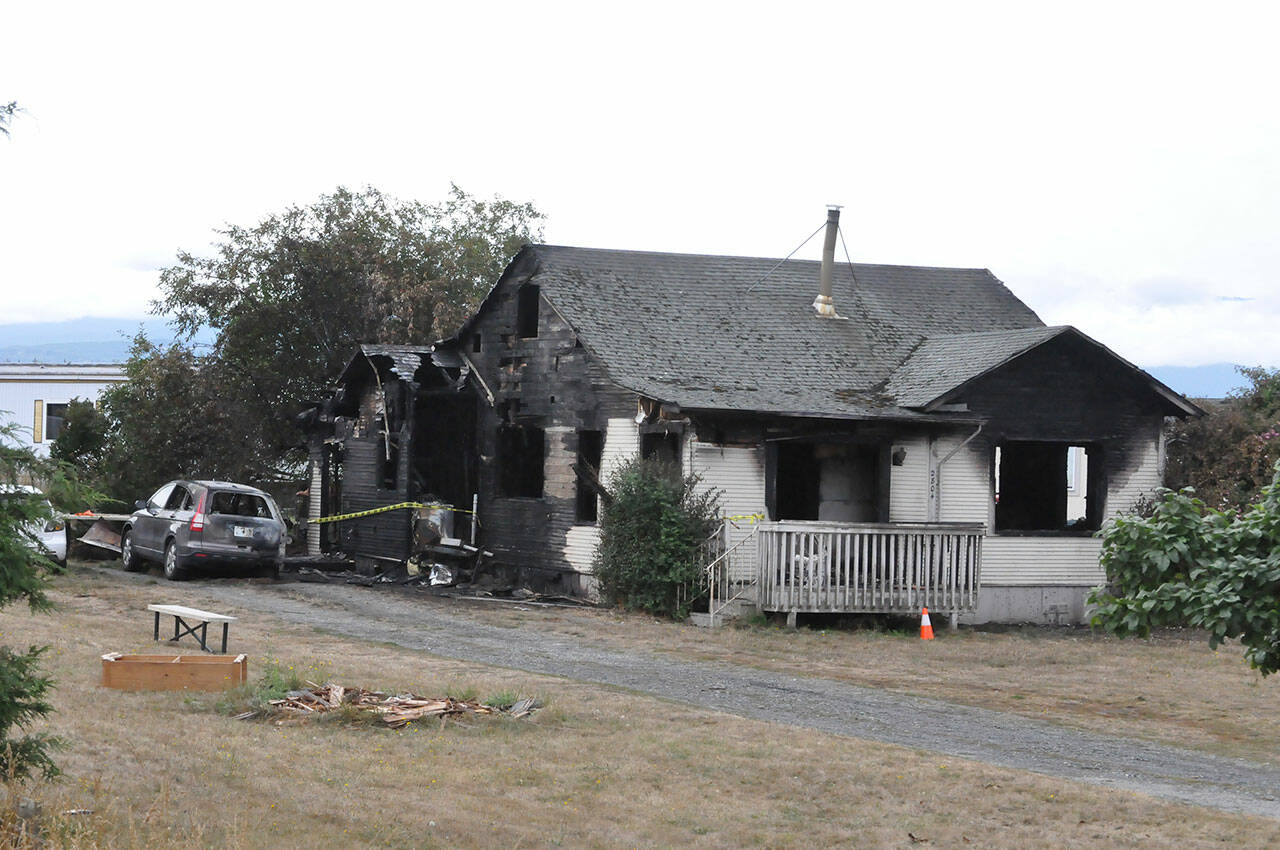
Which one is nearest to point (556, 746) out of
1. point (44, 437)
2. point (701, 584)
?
point (701, 584)


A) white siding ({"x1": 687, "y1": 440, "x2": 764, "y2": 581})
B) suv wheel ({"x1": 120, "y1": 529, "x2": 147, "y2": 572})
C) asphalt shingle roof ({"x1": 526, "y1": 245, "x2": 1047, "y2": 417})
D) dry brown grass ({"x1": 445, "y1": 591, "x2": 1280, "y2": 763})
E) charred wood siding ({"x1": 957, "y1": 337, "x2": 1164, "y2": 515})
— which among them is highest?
asphalt shingle roof ({"x1": 526, "y1": 245, "x2": 1047, "y2": 417})

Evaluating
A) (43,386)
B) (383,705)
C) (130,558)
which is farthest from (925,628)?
(43,386)

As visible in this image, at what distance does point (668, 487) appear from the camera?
69.9 feet

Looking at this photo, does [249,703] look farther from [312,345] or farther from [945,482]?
[312,345]

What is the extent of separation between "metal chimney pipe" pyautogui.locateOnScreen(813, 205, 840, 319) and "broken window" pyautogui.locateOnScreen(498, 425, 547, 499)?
5.56m

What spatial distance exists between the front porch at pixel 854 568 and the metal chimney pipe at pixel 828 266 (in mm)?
6006

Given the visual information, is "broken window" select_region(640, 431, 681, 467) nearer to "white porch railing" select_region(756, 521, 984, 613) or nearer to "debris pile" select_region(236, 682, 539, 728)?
"white porch railing" select_region(756, 521, 984, 613)

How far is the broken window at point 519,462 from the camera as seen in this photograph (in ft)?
86.1

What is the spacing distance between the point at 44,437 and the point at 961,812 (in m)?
53.8

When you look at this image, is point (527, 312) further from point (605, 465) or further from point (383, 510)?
point (383, 510)

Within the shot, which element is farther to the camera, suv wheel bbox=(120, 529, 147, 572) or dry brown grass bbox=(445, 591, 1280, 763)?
suv wheel bbox=(120, 529, 147, 572)

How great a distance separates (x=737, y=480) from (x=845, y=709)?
8550 millimetres

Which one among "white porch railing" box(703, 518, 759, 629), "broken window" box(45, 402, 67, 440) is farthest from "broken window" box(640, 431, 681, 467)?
"broken window" box(45, 402, 67, 440)

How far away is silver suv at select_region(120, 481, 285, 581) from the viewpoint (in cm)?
2506
